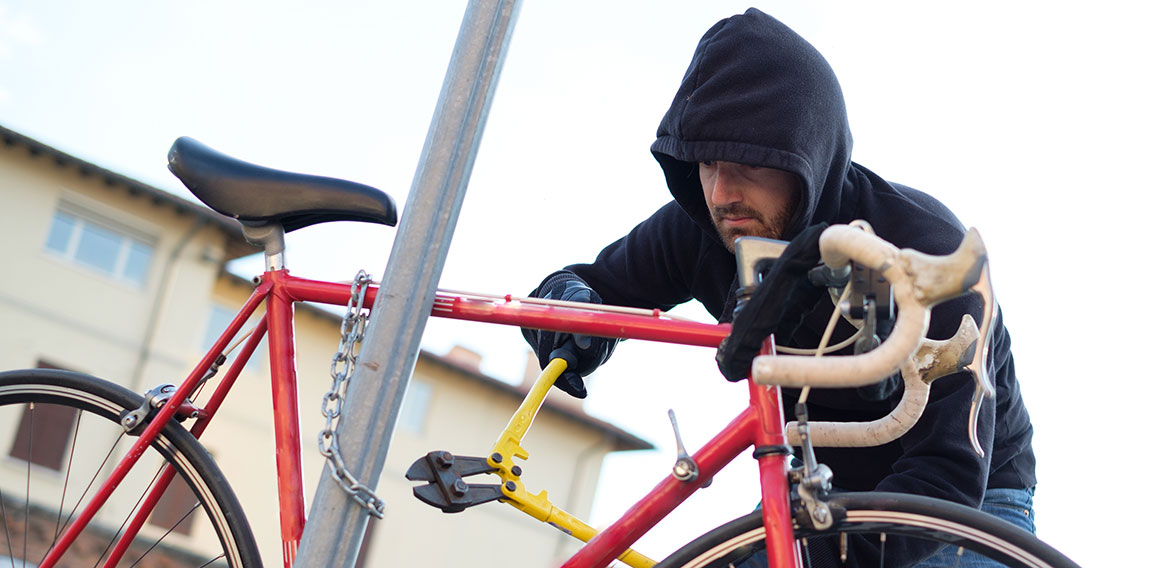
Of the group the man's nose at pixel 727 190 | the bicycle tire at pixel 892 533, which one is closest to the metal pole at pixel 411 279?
the bicycle tire at pixel 892 533

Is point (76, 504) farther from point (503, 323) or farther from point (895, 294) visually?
point (895, 294)

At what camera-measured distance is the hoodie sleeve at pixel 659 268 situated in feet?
8.35

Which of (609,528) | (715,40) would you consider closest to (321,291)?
(609,528)

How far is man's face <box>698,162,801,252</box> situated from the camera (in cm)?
226

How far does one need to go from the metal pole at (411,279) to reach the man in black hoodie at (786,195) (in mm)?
512

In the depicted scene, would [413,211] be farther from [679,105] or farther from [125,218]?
[125,218]

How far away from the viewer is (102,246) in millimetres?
20000

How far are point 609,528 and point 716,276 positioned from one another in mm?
932

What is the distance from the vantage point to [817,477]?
4.90ft

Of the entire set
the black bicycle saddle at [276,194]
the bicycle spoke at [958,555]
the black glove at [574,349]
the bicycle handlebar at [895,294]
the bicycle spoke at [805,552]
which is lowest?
the bicycle spoke at [805,552]

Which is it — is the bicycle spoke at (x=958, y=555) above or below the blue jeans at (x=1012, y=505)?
below

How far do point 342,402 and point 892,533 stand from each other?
798 millimetres

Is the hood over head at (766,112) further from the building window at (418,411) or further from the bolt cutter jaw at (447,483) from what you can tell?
the building window at (418,411)

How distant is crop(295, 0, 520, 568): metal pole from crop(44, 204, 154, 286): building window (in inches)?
775
